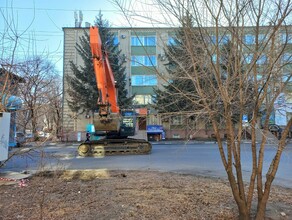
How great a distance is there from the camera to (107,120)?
14078 millimetres

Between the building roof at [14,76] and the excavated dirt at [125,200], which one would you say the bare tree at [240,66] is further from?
the building roof at [14,76]

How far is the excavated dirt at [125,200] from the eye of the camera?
4695 millimetres

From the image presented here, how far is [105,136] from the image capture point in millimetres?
16672

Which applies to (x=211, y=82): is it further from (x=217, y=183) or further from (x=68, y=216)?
(x=217, y=183)

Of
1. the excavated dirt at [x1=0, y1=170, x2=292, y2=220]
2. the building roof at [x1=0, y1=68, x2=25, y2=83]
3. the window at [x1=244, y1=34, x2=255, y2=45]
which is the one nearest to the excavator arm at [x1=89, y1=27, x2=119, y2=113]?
the excavated dirt at [x1=0, y1=170, x2=292, y2=220]

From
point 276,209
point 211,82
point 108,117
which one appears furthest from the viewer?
point 108,117

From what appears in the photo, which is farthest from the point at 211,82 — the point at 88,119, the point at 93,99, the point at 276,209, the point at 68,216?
the point at 88,119

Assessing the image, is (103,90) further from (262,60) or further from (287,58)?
(287,58)

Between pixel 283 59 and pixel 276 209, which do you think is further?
pixel 276 209

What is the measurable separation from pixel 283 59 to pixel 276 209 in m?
2.63

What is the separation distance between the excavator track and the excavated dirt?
7679mm

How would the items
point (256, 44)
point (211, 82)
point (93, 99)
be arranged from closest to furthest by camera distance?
point (256, 44), point (211, 82), point (93, 99)

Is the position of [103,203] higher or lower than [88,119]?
lower

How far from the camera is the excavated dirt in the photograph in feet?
15.4
